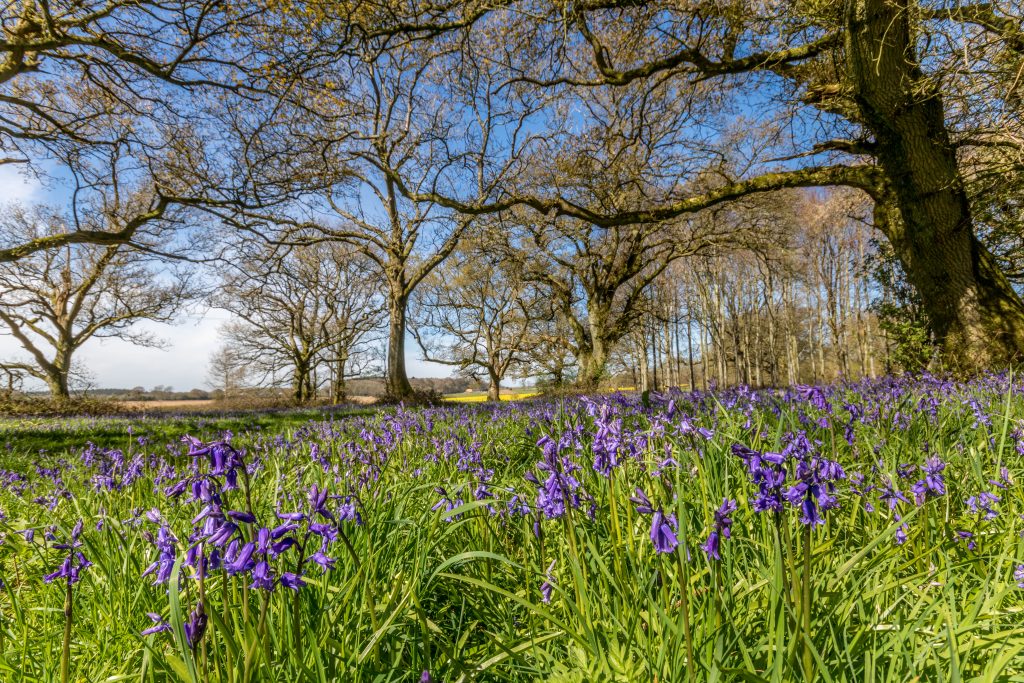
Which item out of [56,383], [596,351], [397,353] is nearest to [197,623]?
[397,353]

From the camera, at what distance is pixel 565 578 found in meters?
2.15

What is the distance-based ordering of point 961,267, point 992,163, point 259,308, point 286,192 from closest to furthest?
1. point 992,163
2. point 961,267
3. point 286,192
4. point 259,308

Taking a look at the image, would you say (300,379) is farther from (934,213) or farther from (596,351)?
(934,213)

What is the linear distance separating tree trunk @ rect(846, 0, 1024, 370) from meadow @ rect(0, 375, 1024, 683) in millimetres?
7070

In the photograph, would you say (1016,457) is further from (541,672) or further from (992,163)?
(992,163)

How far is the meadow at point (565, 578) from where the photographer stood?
48.0 inches

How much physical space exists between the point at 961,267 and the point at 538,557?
10144mm

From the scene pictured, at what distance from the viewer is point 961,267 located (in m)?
8.44

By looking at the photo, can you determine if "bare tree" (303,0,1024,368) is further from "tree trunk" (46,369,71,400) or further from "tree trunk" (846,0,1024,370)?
"tree trunk" (46,369,71,400)

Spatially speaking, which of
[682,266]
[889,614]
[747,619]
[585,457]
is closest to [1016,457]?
[889,614]

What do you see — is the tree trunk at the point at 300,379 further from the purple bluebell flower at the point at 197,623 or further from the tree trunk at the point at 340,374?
the purple bluebell flower at the point at 197,623

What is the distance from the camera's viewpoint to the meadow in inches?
48.0

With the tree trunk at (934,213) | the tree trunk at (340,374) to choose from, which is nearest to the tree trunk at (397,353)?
the tree trunk at (340,374)

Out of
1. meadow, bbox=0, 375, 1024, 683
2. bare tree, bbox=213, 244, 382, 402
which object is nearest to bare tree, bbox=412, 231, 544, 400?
bare tree, bbox=213, 244, 382, 402
